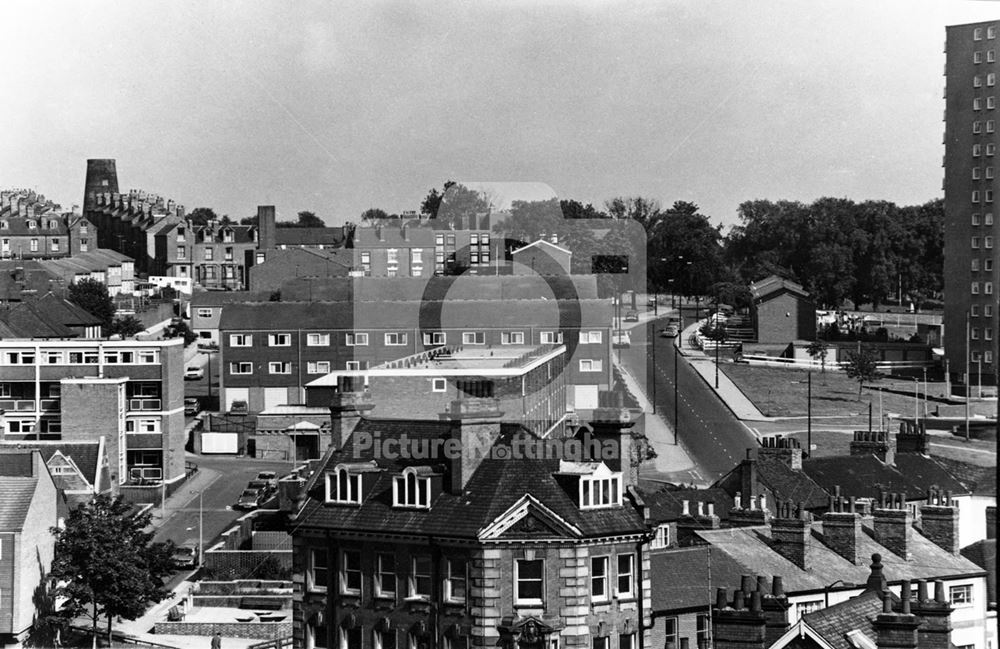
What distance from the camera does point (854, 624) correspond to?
14.6 meters

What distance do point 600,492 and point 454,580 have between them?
5.11 ft

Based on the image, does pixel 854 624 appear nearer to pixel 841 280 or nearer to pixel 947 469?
pixel 947 469

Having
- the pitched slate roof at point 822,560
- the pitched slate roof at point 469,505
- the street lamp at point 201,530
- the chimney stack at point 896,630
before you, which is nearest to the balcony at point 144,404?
the street lamp at point 201,530

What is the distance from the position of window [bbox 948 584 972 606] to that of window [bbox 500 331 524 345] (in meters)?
18.8

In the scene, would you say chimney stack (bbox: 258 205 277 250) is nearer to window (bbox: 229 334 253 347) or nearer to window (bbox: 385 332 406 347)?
window (bbox: 229 334 253 347)

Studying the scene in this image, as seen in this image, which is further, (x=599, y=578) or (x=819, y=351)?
(x=819, y=351)

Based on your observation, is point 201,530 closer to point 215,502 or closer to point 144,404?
point 215,502

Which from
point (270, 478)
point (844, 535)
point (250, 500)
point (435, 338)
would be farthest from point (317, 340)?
point (844, 535)

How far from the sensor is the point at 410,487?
1877 cm

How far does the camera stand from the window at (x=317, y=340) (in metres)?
46.4

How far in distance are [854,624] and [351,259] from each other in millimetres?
47916

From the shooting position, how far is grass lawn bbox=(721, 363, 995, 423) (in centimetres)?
4925

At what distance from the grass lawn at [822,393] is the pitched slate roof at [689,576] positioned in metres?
26.9

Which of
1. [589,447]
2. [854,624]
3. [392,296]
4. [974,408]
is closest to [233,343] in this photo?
[392,296]
